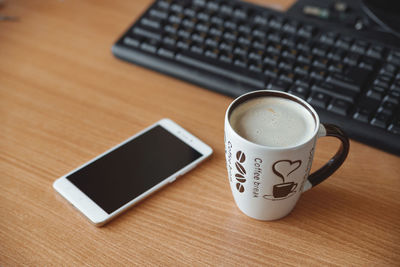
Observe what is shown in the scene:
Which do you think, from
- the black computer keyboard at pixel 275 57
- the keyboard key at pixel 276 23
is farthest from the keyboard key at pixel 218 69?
the keyboard key at pixel 276 23

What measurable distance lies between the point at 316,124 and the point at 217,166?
15cm

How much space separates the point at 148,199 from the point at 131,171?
0.04 meters

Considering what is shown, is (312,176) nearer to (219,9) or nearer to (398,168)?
(398,168)

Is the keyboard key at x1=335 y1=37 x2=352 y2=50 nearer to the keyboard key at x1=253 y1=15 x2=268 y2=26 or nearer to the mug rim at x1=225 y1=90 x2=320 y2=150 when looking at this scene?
the keyboard key at x1=253 y1=15 x2=268 y2=26

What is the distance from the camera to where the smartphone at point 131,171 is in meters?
0.45

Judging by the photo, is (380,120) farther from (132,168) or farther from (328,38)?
(132,168)

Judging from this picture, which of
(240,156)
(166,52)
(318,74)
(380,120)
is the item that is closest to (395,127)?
(380,120)

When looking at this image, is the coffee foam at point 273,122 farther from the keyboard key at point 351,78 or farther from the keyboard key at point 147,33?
the keyboard key at point 147,33

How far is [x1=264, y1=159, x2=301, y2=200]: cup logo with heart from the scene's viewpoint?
0.38m

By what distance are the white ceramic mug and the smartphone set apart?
87 millimetres

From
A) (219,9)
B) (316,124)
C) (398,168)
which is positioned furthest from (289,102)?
(219,9)

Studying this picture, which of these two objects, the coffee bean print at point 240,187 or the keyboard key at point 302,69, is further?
the keyboard key at point 302,69

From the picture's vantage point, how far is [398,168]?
A: 0.49m

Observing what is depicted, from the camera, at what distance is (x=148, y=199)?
1.54 ft
